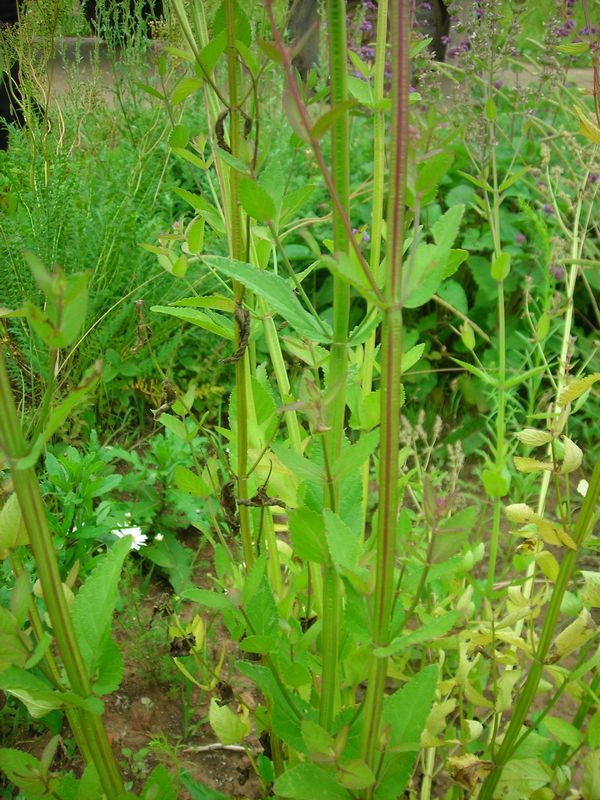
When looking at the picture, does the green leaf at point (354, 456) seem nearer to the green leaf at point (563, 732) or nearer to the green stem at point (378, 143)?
the green stem at point (378, 143)

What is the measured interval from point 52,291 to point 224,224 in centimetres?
38

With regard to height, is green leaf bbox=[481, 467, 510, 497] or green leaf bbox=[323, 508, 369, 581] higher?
green leaf bbox=[323, 508, 369, 581]

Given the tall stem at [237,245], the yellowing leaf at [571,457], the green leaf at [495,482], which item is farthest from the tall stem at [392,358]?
A: the green leaf at [495,482]

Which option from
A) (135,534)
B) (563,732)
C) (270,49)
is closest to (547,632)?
(563,732)

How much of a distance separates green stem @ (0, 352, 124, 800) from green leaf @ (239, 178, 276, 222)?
211 mm

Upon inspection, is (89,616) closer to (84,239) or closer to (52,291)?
(52,291)

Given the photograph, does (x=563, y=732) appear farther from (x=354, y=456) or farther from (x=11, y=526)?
(x=11, y=526)

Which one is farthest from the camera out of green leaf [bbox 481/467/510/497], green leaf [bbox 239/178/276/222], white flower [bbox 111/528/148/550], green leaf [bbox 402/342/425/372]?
white flower [bbox 111/528/148/550]

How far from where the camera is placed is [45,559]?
1.78 feet

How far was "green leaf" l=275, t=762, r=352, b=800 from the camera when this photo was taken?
65cm

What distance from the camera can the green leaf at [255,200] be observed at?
0.55 meters

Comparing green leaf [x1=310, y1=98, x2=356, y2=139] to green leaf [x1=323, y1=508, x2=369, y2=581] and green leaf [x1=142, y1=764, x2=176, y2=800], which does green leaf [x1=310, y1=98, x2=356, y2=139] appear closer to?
green leaf [x1=323, y1=508, x2=369, y2=581]

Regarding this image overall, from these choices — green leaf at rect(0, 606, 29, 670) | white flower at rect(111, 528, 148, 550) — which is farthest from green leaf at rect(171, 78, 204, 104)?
white flower at rect(111, 528, 148, 550)

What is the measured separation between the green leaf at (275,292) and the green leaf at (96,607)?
24cm
